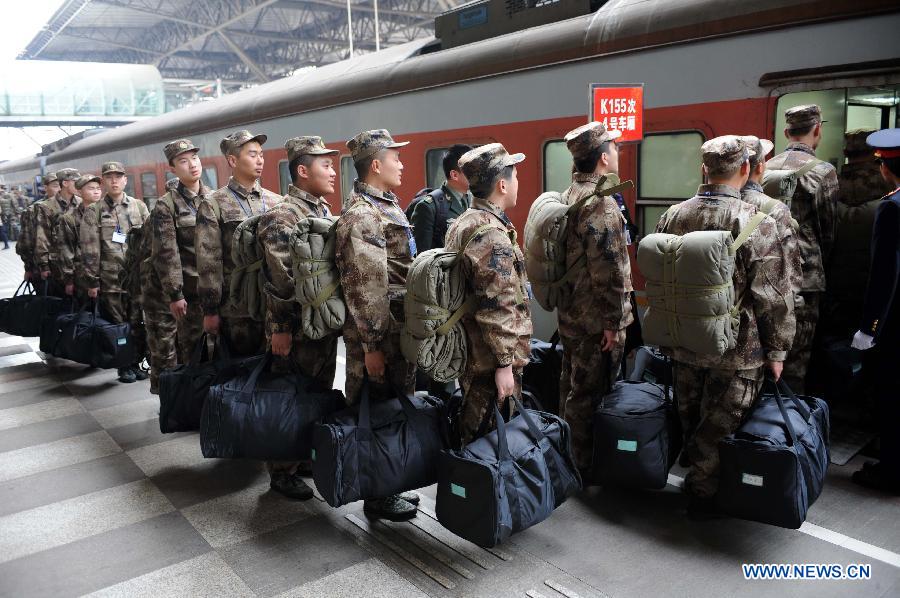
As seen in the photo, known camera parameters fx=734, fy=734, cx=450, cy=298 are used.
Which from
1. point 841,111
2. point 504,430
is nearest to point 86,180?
point 504,430

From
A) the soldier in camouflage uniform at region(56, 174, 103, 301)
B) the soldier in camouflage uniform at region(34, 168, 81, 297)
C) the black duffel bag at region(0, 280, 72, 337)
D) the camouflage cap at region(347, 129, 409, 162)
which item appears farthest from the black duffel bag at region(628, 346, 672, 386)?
the soldier in camouflage uniform at region(34, 168, 81, 297)

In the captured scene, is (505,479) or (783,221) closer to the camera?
(505,479)

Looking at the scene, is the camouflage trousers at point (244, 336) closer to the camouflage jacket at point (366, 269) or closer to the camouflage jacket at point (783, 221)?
the camouflage jacket at point (366, 269)

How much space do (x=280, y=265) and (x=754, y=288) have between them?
7.98 ft

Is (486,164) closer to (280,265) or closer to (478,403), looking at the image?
(478,403)

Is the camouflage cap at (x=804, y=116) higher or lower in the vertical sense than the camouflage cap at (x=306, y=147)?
higher

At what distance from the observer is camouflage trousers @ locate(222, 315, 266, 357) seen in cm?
467

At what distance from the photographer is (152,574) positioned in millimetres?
3453

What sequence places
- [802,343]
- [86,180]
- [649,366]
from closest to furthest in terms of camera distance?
[802,343] < [649,366] < [86,180]

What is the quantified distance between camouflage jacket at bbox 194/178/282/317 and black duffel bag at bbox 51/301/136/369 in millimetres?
A: 2334

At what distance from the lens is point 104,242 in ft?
23.3

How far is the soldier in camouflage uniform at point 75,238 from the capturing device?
7.50 metres

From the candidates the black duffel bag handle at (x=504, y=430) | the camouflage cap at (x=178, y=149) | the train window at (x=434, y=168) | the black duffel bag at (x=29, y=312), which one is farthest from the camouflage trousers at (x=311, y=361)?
the black duffel bag at (x=29, y=312)

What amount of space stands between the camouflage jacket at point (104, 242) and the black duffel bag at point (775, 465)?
18.9 ft
